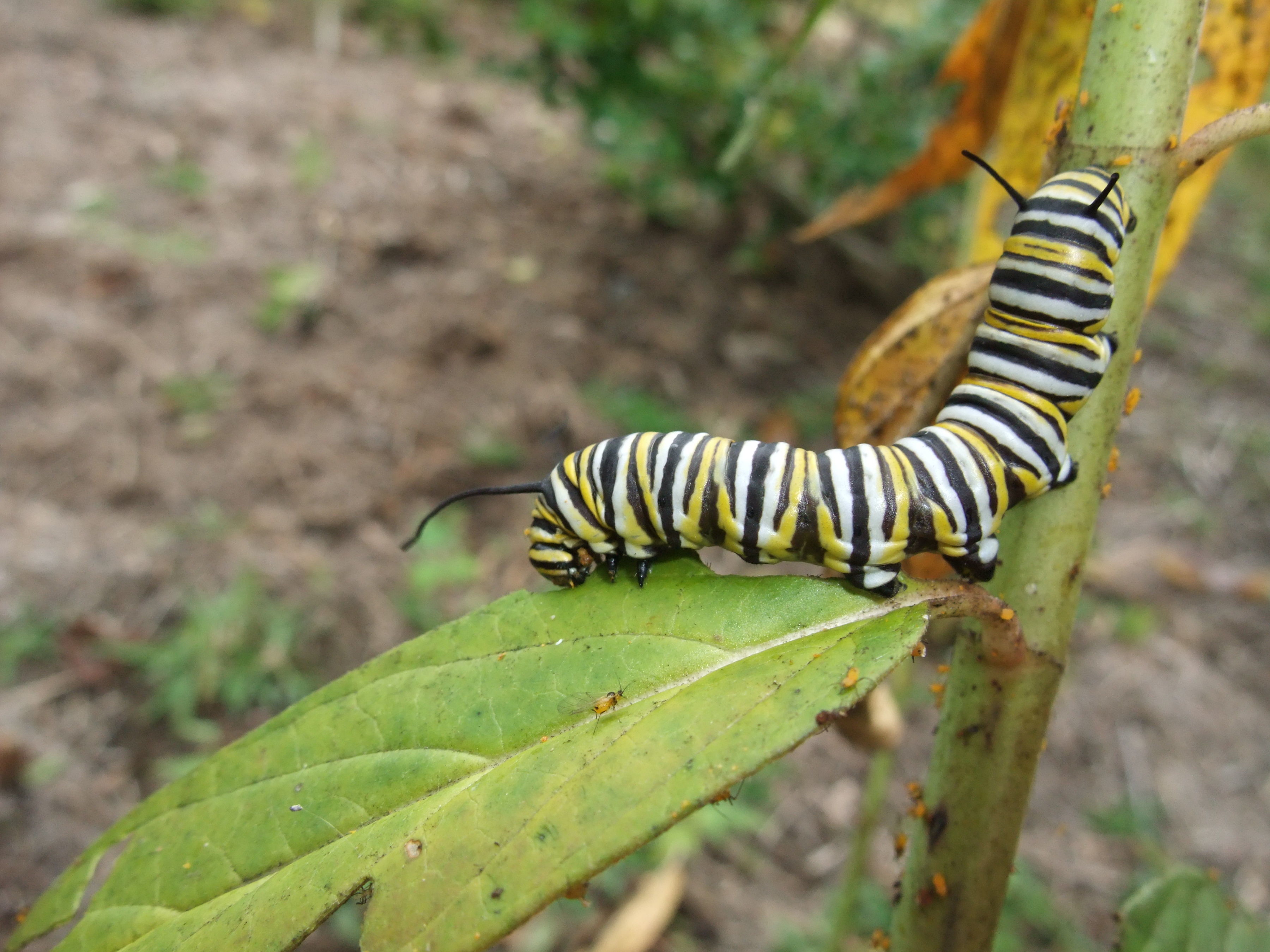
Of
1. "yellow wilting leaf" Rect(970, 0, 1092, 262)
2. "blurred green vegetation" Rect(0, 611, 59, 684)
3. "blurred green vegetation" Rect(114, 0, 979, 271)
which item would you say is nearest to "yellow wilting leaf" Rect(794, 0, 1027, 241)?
"yellow wilting leaf" Rect(970, 0, 1092, 262)

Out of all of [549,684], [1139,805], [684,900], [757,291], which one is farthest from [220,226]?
[1139,805]

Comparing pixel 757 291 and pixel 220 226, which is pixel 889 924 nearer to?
pixel 757 291

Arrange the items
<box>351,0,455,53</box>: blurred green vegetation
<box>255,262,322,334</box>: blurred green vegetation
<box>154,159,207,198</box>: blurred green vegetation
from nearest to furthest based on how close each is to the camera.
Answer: <box>255,262,322,334</box>: blurred green vegetation
<box>154,159,207,198</box>: blurred green vegetation
<box>351,0,455,53</box>: blurred green vegetation

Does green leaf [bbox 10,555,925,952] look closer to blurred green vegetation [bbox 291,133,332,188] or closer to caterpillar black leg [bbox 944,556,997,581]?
caterpillar black leg [bbox 944,556,997,581]

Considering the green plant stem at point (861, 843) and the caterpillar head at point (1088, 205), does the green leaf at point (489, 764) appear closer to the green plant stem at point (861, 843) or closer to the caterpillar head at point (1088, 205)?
the caterpillar head at point (1088, 205)

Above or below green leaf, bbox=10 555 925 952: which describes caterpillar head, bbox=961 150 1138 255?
above

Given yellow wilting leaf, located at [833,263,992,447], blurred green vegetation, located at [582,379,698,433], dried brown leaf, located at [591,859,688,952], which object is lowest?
dried brown leaf, located at [591,859,688,952]

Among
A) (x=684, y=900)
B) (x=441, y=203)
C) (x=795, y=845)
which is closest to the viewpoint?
(x=684, y=900)

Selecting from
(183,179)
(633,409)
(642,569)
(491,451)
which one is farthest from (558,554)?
(183,179)
